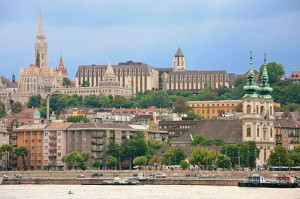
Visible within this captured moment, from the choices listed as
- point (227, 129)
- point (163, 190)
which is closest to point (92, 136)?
point (227, 129)

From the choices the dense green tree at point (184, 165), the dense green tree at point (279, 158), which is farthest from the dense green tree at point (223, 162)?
the dense green tree at point (279, 158)

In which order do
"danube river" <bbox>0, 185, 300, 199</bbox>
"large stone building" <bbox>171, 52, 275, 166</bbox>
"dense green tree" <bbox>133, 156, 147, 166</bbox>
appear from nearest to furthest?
"danube river" <bbox>0, 185, 300, 199</bbox>, "dense green tree" <bbox>133, 156, 147, 166</bbox>, "large stone building" <bbox>171, 52, 275, 166</bbox>

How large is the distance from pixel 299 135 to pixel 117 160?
30.5 meters

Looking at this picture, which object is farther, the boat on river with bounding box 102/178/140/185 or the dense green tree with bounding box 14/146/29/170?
the dense green tree with bounding box 14/146/29/170

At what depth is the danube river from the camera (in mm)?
112000

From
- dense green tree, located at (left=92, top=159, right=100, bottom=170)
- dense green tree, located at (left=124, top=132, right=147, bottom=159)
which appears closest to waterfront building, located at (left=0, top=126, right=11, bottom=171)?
dense green tree, located at (left=92, top=159, right=100, bottom=170)

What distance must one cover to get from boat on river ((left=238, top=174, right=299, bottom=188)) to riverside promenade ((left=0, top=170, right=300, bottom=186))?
2.46 meters

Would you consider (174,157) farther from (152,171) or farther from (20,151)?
(20,151)

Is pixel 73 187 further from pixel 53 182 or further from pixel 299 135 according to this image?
pixel 299 135

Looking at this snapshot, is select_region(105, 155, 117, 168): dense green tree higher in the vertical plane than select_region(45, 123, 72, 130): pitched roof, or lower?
lower

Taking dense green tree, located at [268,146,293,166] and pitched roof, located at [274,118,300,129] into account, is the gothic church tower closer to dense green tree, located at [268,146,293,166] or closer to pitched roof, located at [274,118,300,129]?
dense green tree, located at [268,146,293,166]

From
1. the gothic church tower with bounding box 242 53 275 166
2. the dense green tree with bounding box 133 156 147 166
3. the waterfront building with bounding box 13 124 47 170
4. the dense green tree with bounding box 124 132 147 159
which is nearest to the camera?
Answer: the dense green tree with bounding box 133 156 147 166

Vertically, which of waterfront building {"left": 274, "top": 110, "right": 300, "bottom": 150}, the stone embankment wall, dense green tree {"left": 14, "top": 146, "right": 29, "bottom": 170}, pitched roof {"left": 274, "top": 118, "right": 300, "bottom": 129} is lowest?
the stone embankment wall

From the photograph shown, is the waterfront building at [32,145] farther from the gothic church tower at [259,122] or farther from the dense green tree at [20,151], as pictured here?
the gothic church tower at [259,122]
